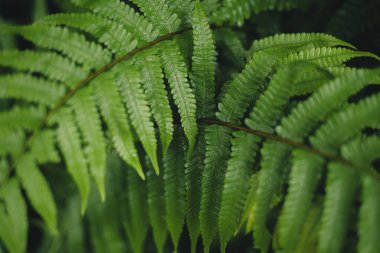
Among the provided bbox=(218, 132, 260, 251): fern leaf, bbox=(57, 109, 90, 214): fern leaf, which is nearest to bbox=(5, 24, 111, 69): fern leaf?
bbox=(57, 109, 90, 214): fern leaf

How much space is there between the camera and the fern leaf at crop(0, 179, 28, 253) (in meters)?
1.11

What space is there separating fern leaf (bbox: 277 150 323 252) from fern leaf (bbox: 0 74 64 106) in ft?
2.68

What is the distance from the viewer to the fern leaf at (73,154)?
1168 mm

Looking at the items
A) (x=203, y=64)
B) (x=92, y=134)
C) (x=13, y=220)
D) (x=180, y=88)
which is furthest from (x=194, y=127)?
(x=13, y=220)

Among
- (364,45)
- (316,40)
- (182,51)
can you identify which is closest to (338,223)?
(316,40)

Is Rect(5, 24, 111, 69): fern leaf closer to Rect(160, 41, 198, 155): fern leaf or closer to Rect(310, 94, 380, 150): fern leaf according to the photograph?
Rect(160, 41, 198, 155): fern leaf

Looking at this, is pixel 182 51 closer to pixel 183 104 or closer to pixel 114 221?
pixel 183 104

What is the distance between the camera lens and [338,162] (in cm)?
110

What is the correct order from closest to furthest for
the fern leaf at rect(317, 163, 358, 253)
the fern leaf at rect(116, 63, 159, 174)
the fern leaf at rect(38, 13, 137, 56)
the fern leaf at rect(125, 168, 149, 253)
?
the fern leaf at rect(317, 163, 358, 253) → the fern leaf at rect(116, 63, 159, 174) → the fern leaf at rect(38, 13, 137, 56) → the fern leaf at rect(125, 168, 149, 253)

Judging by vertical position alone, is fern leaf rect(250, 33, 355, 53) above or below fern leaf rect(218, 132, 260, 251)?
above

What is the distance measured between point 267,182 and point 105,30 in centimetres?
Result: 83

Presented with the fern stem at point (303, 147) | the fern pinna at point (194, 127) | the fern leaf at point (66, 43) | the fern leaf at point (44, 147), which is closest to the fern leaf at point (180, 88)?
the fern pinna at point (194, 127)

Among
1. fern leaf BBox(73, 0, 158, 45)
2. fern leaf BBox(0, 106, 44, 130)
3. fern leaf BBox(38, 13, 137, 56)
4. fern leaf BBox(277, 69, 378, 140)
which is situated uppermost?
fern leaf BBox(73, 0, 158, 45)

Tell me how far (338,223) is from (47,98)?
0.98 m
